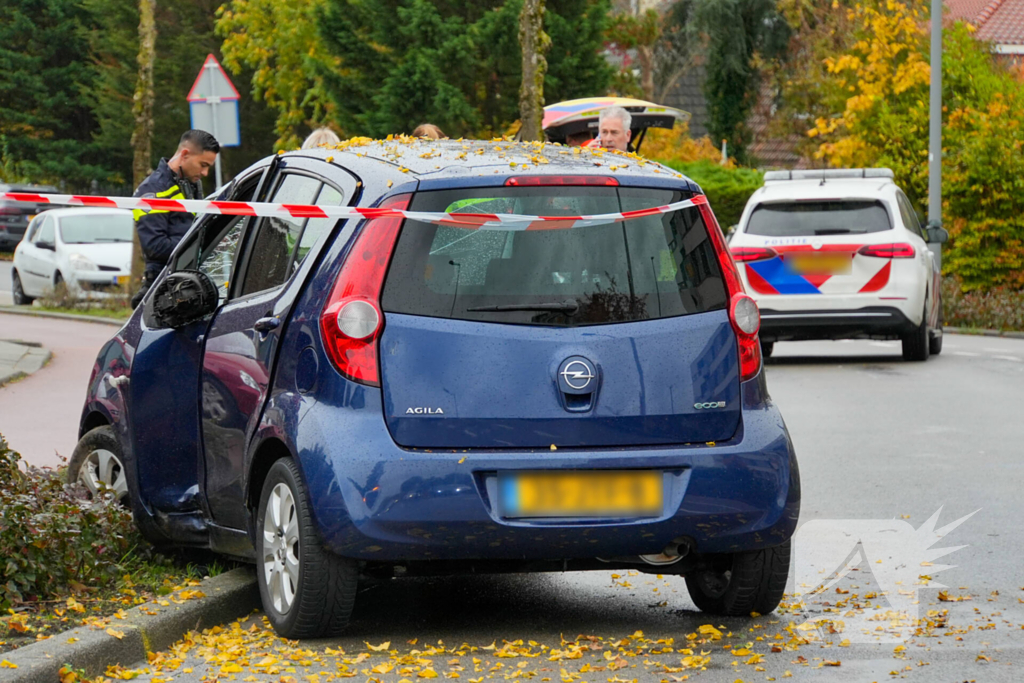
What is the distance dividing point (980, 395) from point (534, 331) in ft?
29.5

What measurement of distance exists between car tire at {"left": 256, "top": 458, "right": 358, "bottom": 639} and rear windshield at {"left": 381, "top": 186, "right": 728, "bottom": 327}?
2.27 ft

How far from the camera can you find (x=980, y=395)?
1343 cm

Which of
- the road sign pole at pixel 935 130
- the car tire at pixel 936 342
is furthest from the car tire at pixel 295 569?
the road sign pole at pixel 935 130

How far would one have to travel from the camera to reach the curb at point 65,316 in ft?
72.8

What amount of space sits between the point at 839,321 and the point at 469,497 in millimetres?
10890

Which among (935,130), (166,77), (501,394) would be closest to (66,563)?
(501,394)

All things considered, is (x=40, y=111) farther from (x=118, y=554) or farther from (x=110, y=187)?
(x=118, y=554)

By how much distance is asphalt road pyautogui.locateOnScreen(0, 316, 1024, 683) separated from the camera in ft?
16.6

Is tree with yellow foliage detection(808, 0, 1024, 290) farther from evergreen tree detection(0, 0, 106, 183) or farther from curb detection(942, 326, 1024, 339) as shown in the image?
evergreen tree detection(0, 0, 106, 183)

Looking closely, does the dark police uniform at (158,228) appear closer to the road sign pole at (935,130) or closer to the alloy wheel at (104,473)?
the alloy wheel at (104,473)

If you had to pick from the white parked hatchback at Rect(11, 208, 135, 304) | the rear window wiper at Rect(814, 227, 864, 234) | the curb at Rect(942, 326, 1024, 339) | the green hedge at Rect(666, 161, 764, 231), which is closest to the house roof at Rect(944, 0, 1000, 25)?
the green hedge at Rect(666, 161, 764, 231)

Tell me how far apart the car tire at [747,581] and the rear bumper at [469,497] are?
0.31 metres

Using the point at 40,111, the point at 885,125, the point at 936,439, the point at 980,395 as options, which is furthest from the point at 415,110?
the point at 40,111

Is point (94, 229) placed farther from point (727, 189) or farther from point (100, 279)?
point (727, 189)
